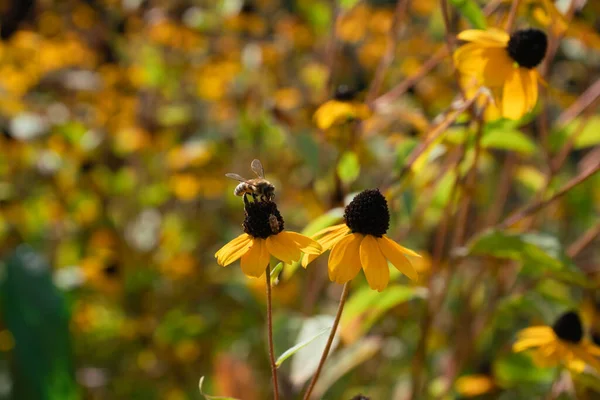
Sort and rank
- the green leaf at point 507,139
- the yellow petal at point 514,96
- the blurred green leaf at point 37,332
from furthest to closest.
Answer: the blurred green leaf at point 37,332, the green leaf at point 507,139, the yellow petal at point 514,96

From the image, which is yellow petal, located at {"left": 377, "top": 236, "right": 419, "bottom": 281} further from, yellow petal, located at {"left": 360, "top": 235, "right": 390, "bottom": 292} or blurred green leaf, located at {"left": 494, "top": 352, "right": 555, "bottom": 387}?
blurred green leaf, located at {"left": 494, "top": 352, "right": 555, "bottom": 387}

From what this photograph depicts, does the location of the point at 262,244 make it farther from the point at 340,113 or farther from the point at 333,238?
the point at 340,113

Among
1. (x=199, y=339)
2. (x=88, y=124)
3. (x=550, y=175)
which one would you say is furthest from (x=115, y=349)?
(x=550, y=175)

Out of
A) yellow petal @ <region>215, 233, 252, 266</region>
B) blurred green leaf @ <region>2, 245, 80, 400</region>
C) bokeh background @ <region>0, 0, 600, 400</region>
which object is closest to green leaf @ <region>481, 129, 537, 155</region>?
bokeh background @ <region>0, 0, 600, 400</region>

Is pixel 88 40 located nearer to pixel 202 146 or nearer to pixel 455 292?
pixel 202 146

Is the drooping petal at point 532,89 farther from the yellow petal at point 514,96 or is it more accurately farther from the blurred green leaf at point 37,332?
the blurred green leaf at point 37,332

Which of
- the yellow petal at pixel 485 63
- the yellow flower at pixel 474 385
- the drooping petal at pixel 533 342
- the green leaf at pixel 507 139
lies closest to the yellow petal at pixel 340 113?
the green leaf at pixel 507 139
